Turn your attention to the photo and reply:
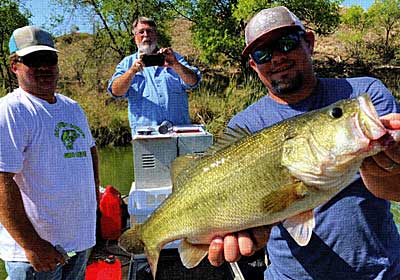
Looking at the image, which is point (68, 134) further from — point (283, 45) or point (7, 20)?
point (7, 20)

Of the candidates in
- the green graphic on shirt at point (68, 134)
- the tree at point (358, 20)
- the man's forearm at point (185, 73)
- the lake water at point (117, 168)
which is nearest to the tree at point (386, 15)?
the tree at point (358, 20)

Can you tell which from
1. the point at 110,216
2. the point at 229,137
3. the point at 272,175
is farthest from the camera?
the point at 110,216

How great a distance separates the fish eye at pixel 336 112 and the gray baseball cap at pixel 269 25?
56 centimetres

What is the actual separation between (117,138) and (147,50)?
683 cm

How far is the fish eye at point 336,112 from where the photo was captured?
1.11 metres

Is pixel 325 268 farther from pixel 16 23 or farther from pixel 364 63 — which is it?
pixel 364 63

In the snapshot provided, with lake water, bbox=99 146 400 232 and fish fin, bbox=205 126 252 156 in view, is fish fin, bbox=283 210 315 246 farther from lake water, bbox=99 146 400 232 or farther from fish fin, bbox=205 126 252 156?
lake water, bbox=99 146 400 232

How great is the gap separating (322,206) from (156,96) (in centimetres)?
206

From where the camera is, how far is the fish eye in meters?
1.11

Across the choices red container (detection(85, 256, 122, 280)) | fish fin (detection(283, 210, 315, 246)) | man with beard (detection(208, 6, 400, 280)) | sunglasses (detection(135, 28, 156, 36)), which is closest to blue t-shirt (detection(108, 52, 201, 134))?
sunglasses (detection(135, 28, 156, 36))

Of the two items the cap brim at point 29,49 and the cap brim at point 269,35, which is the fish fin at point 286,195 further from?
the cap brim at point 29,49

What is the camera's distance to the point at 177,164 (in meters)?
1.41

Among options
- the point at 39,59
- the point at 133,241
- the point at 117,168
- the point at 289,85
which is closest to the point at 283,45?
the point at 289,85

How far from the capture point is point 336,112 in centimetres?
112
